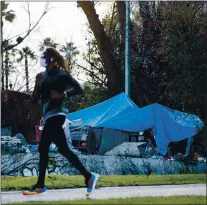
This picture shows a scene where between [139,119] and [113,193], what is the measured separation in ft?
33.1

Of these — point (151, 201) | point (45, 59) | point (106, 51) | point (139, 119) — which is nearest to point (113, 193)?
point (151, 201)

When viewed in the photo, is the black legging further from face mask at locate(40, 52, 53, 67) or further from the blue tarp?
the blue tarp

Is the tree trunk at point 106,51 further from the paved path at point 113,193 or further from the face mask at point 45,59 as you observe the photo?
the face mask at point 45,59

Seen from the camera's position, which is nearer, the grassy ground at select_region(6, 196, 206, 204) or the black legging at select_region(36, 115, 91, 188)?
the grassy ground at select_region(6, 196, 206, 204)

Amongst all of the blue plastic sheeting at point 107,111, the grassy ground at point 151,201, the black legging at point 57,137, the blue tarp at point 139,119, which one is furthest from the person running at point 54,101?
the blue plastic sheeting at point 107,111

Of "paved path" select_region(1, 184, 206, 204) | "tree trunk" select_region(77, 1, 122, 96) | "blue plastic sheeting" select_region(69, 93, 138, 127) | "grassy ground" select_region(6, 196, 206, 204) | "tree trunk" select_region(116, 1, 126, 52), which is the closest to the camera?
"grassy ground" select_region(6, 196, 206, 204)

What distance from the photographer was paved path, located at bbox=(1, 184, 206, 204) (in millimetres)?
9141

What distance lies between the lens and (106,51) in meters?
22.1

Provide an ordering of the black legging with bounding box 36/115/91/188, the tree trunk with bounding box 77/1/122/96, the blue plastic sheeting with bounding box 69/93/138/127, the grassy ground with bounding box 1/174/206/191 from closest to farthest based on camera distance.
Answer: the black legging with bounding box 36/115/91/188
the grassy ground with bounding box 1/174/206/191
the blue plastic sheeting with bounding box 69/93/138/127
the tree trunk with bounding box 77/1/122/96

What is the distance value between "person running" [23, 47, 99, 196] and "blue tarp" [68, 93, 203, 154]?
8.72 metres

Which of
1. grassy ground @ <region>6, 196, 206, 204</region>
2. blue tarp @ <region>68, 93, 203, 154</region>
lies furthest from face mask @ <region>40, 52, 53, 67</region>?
blue tarp @ <region>68, 93, 203, 154</region>

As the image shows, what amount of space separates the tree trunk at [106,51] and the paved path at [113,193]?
952 centimetres

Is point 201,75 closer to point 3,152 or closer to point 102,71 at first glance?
point 3,152

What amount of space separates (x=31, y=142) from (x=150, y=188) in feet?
26.9
